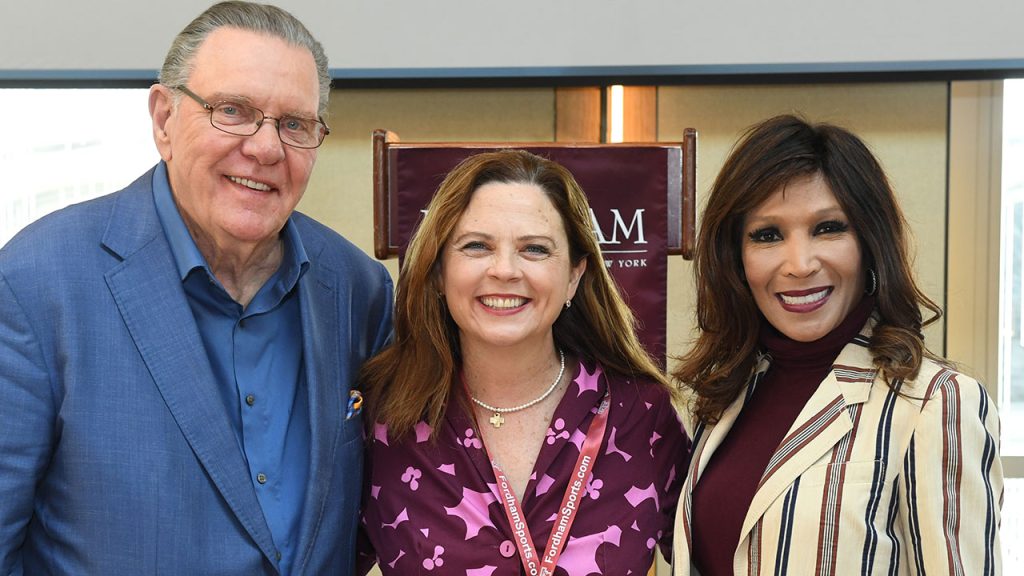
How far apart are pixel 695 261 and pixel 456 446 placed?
2.22 ft

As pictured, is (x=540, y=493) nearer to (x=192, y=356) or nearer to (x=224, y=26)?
(x=192, y=356)

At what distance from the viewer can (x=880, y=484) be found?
71.4 inches

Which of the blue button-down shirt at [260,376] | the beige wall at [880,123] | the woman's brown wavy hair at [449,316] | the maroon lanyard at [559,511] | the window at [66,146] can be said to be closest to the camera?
the blue button-down shirt at [260,376]

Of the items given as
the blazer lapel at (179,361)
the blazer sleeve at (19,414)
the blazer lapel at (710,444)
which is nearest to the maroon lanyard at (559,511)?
the blazer lapel at (710,444)

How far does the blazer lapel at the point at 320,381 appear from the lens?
1988 millimetres

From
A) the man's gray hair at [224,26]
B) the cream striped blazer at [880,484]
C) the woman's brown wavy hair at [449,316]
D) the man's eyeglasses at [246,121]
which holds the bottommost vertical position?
the cream striped blazer at [880,484]

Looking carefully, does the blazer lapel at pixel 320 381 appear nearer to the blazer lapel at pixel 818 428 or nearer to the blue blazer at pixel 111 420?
the blue blazer at pixel 111 420

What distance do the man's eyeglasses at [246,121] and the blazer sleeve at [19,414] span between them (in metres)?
0.48

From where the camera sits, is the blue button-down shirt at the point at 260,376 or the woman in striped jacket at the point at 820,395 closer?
the woman in striped jacket at the point at 820,395

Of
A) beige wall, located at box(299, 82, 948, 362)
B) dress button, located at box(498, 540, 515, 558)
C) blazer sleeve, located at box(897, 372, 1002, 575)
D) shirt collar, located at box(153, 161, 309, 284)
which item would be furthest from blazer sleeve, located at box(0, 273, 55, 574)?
beige wall, located at box(299, 82, 948, 362)

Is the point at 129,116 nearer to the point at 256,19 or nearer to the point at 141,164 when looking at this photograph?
the point at 141,164

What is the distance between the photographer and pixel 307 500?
1.98 m

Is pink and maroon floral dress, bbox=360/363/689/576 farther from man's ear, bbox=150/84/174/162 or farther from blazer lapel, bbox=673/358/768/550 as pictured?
man's ear, bbox=150/84/174/162

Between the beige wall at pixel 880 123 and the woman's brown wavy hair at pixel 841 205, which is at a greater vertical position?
the beige wall at pixel 880 123
